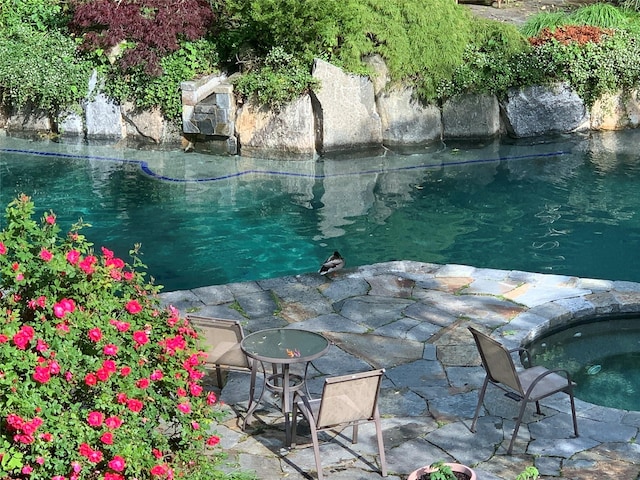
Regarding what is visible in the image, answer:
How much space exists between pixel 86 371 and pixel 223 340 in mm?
1852

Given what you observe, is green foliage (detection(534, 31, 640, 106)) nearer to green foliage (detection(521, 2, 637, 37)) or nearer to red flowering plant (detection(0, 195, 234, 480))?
green foliage (detection(521, 2, 637, 37))

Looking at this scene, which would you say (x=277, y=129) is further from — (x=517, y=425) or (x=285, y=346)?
(x=517, y=425)

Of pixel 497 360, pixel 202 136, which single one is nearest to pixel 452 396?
pixel 497 360

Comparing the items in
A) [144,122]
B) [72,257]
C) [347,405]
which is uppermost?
[144,122]

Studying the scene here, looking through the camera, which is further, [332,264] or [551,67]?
[551,67]

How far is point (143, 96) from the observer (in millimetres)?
14609

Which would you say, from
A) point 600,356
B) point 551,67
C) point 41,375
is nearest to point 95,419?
point 41,375

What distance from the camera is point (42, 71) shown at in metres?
14.6

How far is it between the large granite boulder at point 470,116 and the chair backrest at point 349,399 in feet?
32.1

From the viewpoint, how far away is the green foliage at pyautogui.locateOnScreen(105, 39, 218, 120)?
1444cm

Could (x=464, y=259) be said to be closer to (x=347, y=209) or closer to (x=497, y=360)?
(x=347, y=209)

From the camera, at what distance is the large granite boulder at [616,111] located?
49.6 feet

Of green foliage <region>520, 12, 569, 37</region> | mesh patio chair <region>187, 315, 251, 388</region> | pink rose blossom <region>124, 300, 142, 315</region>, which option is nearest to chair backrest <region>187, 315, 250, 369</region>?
mesh patio chair <region>187, 315, 251, 388</region>

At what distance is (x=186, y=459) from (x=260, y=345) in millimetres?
1275
